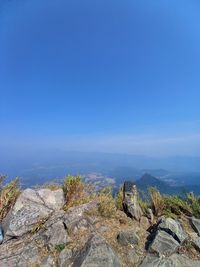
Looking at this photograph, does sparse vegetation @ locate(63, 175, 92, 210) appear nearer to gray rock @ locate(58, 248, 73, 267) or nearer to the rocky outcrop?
gray rock @ locate(58, 248, 73, 267)

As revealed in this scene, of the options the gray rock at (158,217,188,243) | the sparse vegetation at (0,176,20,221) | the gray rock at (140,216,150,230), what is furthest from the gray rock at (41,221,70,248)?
the gray rock at (158,217,188,243)

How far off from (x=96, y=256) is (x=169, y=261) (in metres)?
1.83

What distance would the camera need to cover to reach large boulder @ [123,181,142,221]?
9109 mm

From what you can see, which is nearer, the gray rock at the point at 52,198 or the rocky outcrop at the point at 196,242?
the rocky outcrop at the point at 196,242

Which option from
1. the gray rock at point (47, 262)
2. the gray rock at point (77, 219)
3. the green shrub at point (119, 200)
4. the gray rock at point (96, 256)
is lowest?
the gray rock at point (47, 262)

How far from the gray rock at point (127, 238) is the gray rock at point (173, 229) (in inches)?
32.9

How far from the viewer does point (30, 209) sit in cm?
897

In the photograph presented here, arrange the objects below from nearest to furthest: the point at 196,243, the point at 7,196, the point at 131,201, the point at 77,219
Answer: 1. the point at 196,243
2. the point at 77,219
3. the point at 131,201
4. the point at 7,196

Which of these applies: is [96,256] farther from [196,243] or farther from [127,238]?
[196,243]

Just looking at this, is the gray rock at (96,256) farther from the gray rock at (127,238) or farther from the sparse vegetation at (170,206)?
the sparse vegetation at (170,206)

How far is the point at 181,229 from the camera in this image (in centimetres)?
812

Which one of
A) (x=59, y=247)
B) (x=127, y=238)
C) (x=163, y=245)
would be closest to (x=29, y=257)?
(x=59, y=247)

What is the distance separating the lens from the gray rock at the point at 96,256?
261 inches

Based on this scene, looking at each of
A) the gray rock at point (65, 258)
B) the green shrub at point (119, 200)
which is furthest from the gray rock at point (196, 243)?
the gray rock at point (65, 258)
